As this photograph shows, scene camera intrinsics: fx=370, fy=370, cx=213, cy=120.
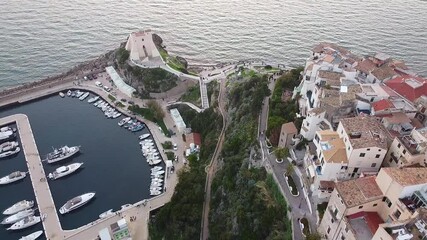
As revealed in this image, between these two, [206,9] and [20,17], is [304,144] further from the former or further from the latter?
[20,17]

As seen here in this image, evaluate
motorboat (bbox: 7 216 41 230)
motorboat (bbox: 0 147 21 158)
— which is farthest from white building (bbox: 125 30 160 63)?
motorboat (bbox: 7 216 41 230)

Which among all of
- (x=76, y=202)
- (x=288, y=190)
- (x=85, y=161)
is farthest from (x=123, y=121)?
(x=288, y=190)

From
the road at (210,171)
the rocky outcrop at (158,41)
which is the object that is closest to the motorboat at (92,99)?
the rocky outcrop at (158,41)

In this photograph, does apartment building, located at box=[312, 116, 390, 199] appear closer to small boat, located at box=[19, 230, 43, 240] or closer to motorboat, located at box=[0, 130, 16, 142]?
small boat, located at box=[19, 230, 43, 240]

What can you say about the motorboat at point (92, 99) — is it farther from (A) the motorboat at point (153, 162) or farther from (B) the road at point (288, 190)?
(B) the road at point (288, 190)

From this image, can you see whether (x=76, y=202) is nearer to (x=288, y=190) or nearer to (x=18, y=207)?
(x=18, y=207)

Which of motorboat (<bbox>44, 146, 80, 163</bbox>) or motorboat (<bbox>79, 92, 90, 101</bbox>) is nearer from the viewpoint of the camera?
motorboat (<bbox>44, 146, 80, 163</bbox>)

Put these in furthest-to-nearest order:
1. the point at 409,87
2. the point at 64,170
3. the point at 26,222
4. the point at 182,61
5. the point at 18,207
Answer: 1. the point at 182,61
2. the point at 64,170
3. the point at 18,207
4. the point at 26,222
5. the point at 409,87
